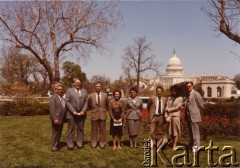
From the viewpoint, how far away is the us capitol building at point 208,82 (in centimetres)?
9406

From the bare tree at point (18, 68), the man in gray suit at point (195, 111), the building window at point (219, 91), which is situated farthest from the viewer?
the building window at point (219, 91)

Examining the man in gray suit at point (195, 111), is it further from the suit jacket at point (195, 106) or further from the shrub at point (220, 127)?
the shrub at point (220, 127)

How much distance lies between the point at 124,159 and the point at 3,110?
52.7 feet

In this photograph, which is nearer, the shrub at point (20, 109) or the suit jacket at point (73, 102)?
the suit jacket at point (73, 102)

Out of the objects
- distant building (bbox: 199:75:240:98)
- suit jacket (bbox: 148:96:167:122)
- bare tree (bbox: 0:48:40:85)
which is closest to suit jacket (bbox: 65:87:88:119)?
suit jacket (bbox: 148:96:167:122)

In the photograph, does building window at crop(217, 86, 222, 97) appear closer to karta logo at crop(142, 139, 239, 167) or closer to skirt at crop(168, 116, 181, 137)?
skirt at crop(168, 116, 181, 137)

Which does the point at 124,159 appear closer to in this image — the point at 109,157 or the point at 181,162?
the point at 109,157

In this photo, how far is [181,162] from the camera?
22.4 ft

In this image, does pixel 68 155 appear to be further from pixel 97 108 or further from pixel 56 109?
pixel 97 108

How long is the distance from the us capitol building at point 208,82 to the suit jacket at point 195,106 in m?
79.7

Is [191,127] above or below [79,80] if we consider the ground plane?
below

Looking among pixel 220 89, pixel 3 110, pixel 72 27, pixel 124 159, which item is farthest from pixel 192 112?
pixel 220 89

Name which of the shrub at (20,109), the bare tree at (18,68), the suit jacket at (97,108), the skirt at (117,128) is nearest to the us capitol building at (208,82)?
the bare tree at (18,68)

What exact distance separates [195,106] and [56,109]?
12.2ft
